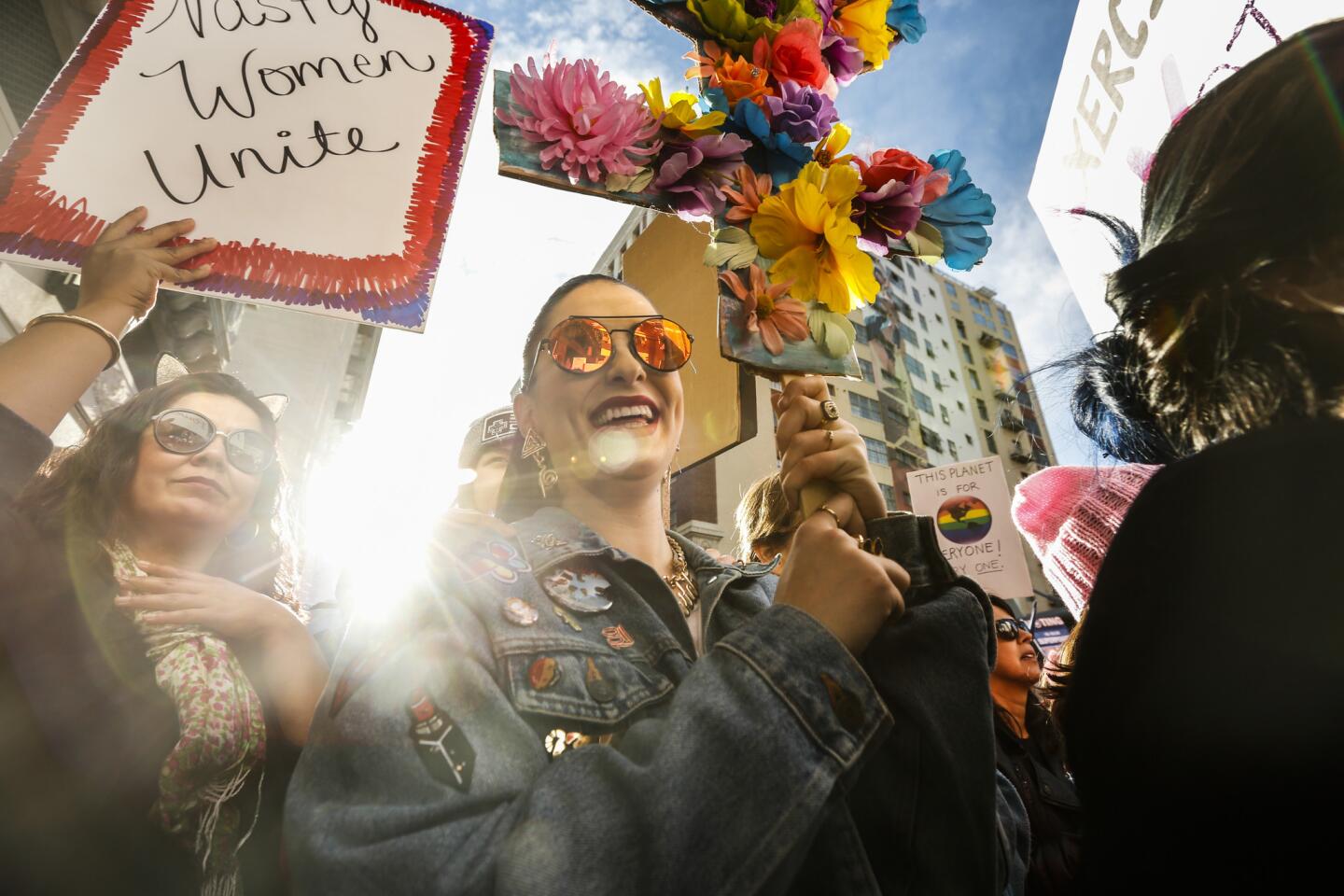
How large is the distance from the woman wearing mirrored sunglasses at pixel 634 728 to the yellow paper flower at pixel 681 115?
66 centimetres

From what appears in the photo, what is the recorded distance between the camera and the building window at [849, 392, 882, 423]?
97.4 feet

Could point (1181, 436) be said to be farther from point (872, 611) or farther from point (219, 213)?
point (219, 213)

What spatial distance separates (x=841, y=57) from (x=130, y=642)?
2.27 m

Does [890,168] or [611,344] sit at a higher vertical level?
[890,168]

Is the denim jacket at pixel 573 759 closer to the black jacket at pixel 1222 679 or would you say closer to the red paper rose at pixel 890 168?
the black jacket at pixel 1222 679

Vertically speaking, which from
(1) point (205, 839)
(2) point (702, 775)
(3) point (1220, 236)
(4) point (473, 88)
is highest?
(4) point (473, 88)

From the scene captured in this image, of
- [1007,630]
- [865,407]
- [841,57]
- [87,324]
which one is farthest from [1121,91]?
[865,407]

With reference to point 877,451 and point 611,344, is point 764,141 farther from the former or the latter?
point 877,451

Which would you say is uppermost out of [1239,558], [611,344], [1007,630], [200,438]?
[611,344]

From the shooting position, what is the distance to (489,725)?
102 centimetres

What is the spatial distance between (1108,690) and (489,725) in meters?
0.86

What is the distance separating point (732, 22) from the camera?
5.51 ft

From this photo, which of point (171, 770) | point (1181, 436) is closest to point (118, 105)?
point (171, 770)

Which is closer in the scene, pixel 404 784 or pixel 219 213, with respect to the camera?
pixel 404 784
